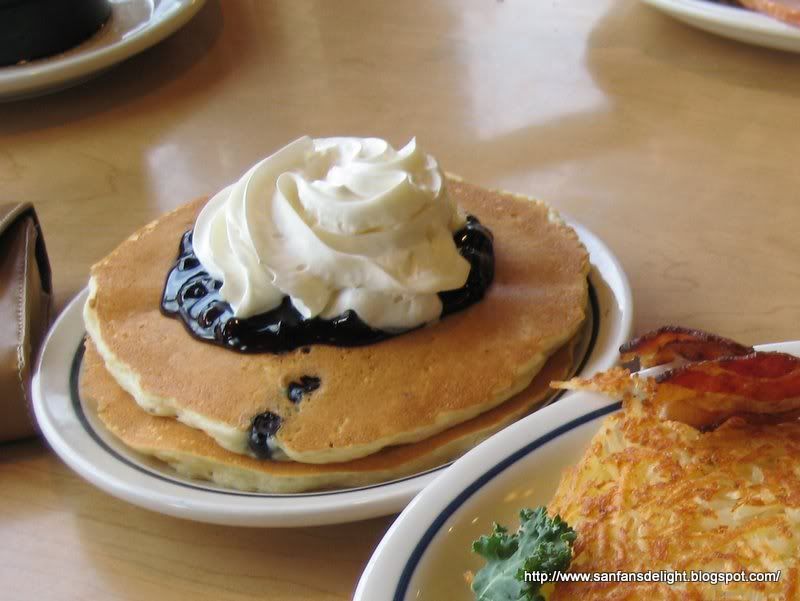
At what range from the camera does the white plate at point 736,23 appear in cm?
164

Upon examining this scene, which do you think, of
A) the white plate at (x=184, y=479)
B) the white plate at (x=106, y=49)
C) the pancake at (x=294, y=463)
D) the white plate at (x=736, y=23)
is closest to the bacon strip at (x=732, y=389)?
the white plate at (x=184, y=479)

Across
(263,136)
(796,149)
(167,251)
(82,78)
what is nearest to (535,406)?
(167,251)

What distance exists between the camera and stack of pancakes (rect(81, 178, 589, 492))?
0.94 m

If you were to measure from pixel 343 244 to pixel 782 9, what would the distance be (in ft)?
3.53

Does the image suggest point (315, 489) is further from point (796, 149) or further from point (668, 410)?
point (796, 149)

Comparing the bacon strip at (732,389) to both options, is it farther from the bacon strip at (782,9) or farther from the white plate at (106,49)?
the white plate at (106,49)

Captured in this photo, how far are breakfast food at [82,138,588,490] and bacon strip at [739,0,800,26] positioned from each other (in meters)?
0.79

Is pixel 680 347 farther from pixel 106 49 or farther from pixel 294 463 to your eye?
pixel 106 49

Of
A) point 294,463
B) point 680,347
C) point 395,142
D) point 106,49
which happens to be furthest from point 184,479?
point 106,49

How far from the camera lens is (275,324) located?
3.41 feet

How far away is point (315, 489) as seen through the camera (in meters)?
0.95

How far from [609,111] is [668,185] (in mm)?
311

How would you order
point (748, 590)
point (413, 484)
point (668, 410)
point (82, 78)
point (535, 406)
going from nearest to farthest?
1. point (748, 590)
2. point (668, 410)
3. point (413, 484)
4. point (535, 406)
5. point (82, 78)

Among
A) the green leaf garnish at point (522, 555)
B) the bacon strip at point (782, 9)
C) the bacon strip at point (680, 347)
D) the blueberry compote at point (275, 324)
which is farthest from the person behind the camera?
the bacon strip at point (782, 9)
